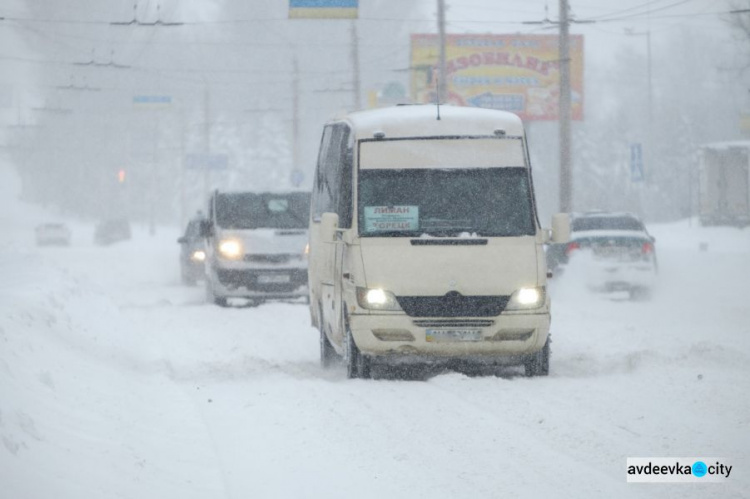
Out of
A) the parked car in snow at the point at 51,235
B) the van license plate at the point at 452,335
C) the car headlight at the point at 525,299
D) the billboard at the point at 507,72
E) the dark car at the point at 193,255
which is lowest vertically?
the parked car in snow at the point at 51,235

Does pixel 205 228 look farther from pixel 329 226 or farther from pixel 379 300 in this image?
pixel 379 300

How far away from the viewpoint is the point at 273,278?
76.6ft

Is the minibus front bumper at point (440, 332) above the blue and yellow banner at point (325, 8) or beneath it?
beneath

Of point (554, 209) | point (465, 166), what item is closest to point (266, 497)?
point (465, 166)

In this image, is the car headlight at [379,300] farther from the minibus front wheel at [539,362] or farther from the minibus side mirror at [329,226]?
the minibus front wheel at [539,362]

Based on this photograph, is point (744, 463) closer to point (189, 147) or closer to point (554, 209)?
point (554, 209)

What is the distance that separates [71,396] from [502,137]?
202 inches

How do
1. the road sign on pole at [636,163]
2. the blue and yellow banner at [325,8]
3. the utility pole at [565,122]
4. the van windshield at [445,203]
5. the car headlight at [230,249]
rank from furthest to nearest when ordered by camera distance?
the road sign on pole at [636,163] < the utility pole at [565,122] < the blue and yellow banner at [325,8] < the car headlight at [230,249] < the van windshield at [445,203]

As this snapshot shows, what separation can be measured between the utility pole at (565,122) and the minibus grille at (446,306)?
19871mm

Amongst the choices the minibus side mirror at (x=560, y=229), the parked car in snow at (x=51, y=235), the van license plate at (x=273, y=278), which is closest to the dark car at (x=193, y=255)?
the van license plate at (x=273, y=278)

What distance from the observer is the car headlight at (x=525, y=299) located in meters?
12.2

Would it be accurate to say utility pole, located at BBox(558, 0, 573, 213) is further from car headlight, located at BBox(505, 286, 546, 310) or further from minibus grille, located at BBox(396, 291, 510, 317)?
minibus grille, located at BBox(396, 291, 510, 317)

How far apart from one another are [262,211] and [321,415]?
14.2 meters

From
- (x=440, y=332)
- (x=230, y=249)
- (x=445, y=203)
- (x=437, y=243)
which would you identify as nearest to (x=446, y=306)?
(x=440, y=332)
